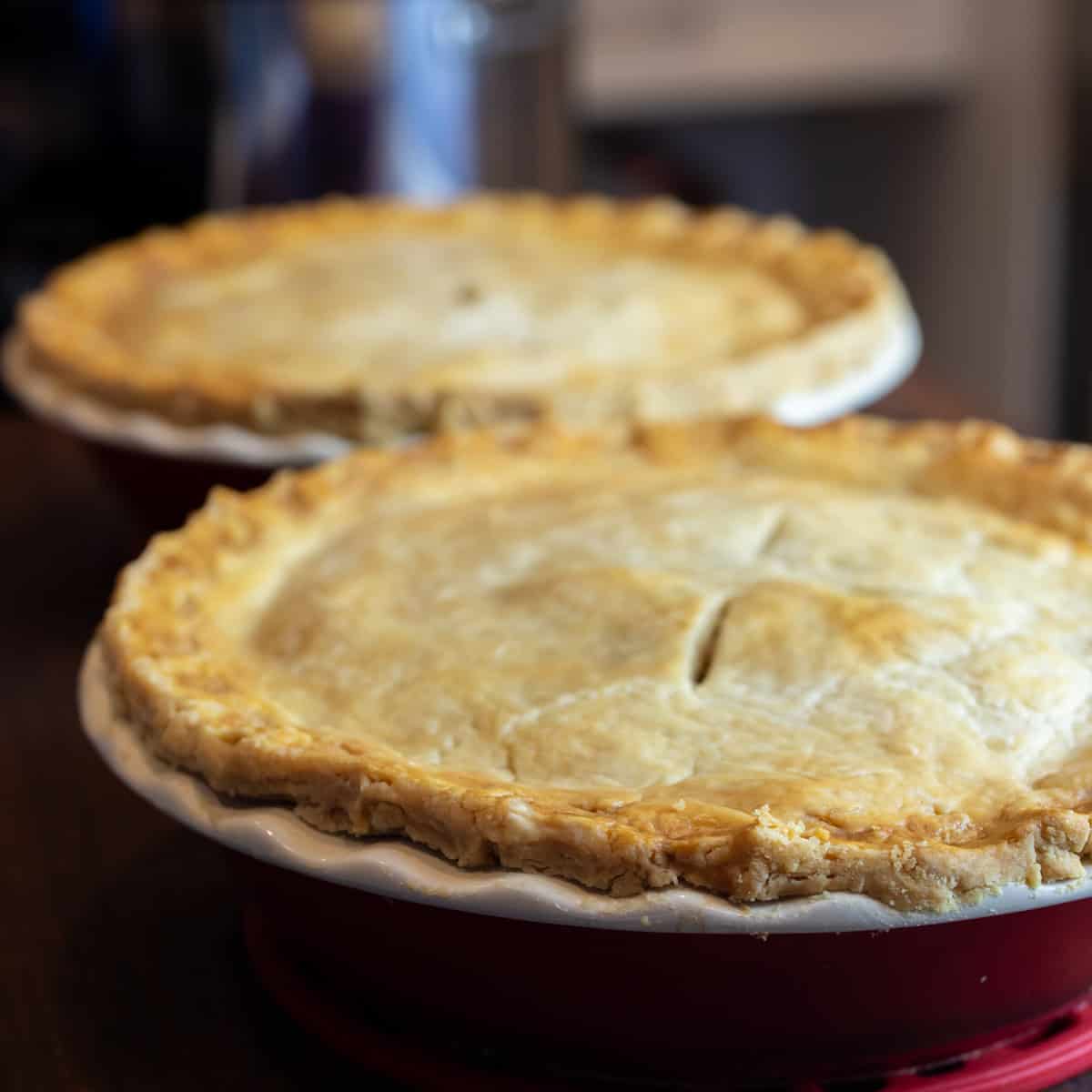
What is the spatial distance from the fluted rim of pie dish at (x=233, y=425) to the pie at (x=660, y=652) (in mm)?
170

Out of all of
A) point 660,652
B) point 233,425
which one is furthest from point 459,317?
point 660,652

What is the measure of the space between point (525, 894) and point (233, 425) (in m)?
0.95

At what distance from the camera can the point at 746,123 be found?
473 cm

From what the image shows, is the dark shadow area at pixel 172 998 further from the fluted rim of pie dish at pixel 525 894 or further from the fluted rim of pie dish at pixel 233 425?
the fluted rim of pie dish at pixel 233 425

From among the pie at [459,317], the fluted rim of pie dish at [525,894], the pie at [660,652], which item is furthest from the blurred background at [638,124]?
the fluted rim of pie dish at [525,894]

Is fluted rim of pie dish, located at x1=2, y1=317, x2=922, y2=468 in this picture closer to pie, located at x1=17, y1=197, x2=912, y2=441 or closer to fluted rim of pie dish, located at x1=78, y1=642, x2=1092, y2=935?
pie, located at x1=17, y1=197, x2=912, y2=441

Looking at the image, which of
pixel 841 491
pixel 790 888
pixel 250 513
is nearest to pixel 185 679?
pixel 250 513

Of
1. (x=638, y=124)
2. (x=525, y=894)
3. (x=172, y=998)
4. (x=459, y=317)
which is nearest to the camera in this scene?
(x=525, y=894)

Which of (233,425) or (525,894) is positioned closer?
(525,894)

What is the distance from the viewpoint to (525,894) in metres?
0.85

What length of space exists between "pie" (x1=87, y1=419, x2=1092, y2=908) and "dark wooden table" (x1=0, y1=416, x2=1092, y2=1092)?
18 cm

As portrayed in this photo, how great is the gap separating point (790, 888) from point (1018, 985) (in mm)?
168

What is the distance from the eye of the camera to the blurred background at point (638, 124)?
294 cm

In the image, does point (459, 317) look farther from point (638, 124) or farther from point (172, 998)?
point (638, 124)
